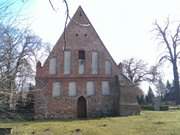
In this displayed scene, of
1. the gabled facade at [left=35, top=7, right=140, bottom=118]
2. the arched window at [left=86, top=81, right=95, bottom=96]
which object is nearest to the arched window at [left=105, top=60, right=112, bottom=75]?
the gabled facade at [left=35, top=7, right=140, bottom=118]

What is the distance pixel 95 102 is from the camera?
30375mm

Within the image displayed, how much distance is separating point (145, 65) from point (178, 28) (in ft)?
55.8

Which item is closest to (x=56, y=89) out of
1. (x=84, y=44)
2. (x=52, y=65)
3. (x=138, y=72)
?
(x=52, y=65)

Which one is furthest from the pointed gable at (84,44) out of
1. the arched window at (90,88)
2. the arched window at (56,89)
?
the arched window at (56,89)

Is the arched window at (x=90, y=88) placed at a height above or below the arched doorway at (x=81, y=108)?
above

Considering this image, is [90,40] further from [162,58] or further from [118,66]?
[162,58]

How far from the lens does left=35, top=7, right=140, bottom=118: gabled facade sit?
29859mm

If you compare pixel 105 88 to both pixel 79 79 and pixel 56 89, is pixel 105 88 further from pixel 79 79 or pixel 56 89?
pixel 56 89

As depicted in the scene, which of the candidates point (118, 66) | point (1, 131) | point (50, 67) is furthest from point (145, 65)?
point (1, 131)

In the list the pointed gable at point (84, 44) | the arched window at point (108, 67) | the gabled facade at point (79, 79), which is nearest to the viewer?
the gabled facade at point (79, 79)

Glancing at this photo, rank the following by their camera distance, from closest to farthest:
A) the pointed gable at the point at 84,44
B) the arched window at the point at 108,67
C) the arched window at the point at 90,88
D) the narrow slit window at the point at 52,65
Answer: the narrow slit window at the point at 52,65 < the arched window at the point at 90,88 < the pointed gable at the point at 84,44 < the arched window at the point at 108,67

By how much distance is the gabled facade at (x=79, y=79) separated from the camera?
29.9 metres

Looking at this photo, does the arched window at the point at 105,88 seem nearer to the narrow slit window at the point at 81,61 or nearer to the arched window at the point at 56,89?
the narrow slit window at the point at 81,61

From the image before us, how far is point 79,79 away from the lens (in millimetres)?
30500
